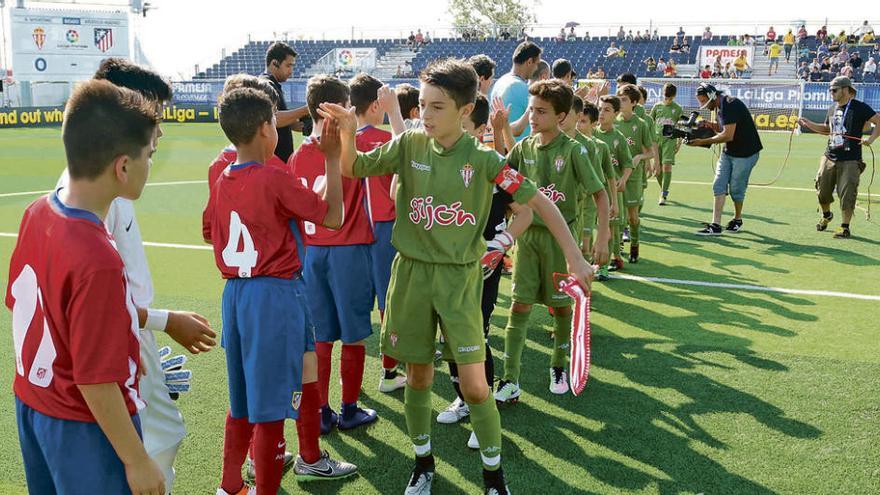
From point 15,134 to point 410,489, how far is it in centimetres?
3069

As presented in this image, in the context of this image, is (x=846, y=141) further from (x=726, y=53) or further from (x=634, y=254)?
(x=726, y=53)

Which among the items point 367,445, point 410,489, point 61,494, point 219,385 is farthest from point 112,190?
point 219,385

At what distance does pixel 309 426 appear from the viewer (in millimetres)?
4023

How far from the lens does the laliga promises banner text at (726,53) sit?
1581 inches

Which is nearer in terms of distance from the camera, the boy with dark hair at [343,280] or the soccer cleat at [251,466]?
the soccer cleat at [251,466]

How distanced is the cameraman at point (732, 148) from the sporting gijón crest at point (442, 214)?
27.5 ft

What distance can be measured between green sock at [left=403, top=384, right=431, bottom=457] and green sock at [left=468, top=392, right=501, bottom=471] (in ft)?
0.89

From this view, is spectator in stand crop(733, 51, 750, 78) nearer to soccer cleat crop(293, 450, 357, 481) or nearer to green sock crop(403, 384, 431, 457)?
green sock crop(403, 384, 431, 457)

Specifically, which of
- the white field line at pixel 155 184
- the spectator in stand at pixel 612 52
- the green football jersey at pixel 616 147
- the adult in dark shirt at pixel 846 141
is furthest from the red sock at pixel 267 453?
the spectator in stand at pixel 612 52

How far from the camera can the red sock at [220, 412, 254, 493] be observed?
3639 millimetres

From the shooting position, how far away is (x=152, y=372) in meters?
2.86

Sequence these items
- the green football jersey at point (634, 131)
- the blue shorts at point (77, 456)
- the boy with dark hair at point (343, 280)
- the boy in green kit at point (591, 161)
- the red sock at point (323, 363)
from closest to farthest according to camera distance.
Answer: the blue shorts at point (77, 456)
the boy with dark hair at point (343, 280)
the red sock at point (323, 363)
the boy in green kit at point (591, 161)
the green football jersey at point (634, 131)

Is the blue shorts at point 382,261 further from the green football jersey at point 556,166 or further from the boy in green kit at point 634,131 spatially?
the boy in green kit at point 634,131

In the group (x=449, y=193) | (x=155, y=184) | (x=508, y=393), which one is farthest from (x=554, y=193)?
(x=155, y=184)
